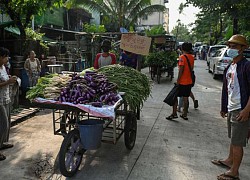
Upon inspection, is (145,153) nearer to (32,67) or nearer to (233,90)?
(233,90)

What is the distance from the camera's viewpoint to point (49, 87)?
3.55 meters

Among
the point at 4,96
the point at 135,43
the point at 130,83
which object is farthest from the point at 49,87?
the point at 135,43

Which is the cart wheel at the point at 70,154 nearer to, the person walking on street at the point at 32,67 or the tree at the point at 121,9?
the person walking on street at the point at 32,67

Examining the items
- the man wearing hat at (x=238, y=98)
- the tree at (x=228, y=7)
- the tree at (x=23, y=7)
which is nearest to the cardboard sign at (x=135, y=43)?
the man wearing hat at (x=238, y=98)

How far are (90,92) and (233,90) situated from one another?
1806 mm

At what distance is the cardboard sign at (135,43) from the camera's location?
4887 millimetres

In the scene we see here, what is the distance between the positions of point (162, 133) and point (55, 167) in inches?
88.4

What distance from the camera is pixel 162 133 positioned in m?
5.02

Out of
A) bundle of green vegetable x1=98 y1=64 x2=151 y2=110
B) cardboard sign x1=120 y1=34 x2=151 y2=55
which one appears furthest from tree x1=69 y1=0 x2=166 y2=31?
bundle of green vegetable x1=98 y1=64 x2=151 y2=110

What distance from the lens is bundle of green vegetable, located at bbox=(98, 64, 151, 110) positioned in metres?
3.75

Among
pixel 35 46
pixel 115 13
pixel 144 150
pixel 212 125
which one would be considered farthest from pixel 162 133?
pixel 115 13

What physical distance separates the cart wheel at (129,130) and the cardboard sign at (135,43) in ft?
4.74

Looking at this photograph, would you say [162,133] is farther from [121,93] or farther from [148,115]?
[121,93]

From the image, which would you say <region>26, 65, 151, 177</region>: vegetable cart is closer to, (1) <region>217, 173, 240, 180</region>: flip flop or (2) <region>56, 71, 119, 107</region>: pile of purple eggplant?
(2) <region>56, 71, 119, 107</region>: pile of purple eggplant
